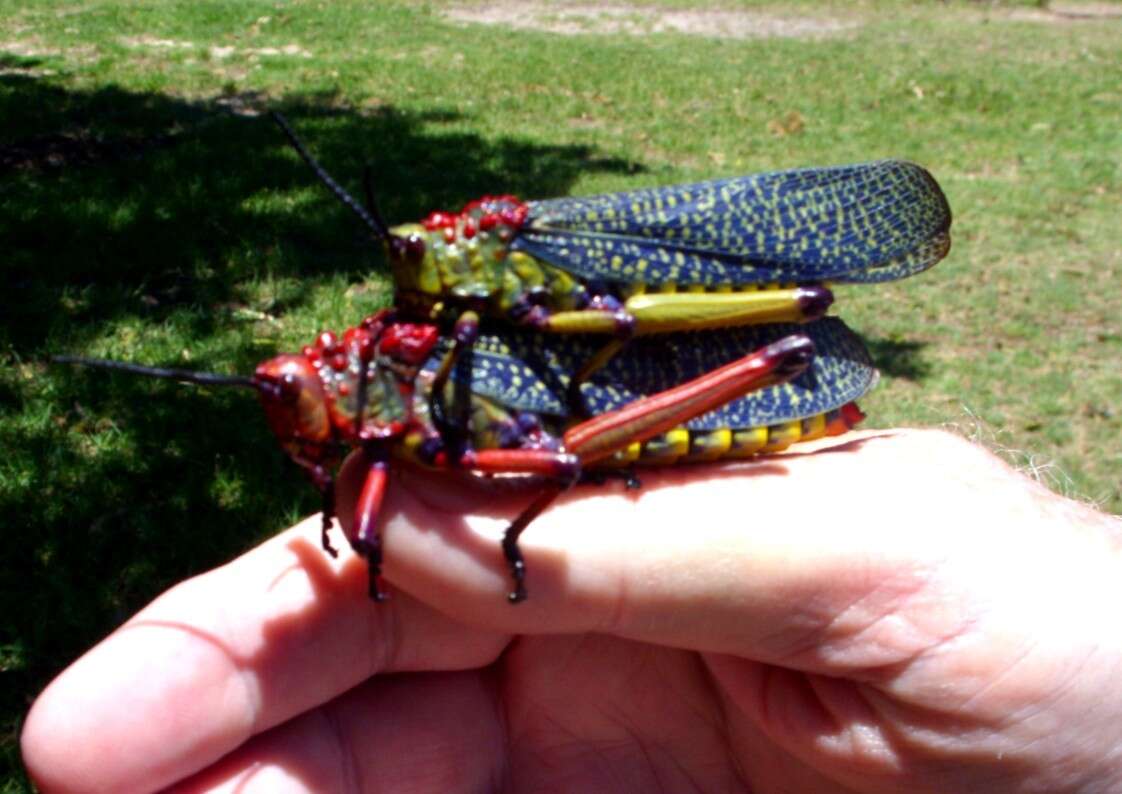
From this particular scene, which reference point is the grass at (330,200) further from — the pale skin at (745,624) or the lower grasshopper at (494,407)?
the lower grasshopper at (494,407)

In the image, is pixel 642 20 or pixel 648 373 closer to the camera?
pixel 648 373

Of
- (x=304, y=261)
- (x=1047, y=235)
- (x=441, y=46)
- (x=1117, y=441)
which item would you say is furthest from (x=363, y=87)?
(x=1117, y=441)

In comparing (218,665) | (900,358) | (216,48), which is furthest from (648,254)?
(216,48)

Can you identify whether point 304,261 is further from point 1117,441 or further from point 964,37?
point 964,37

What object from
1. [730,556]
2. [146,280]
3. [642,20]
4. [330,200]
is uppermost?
[642,20]

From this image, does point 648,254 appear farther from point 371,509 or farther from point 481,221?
point 371,509

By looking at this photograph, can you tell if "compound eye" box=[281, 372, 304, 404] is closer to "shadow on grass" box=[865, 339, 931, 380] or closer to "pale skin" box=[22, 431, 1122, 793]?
"pale skin" box=[22, 431, 1122, 793]
